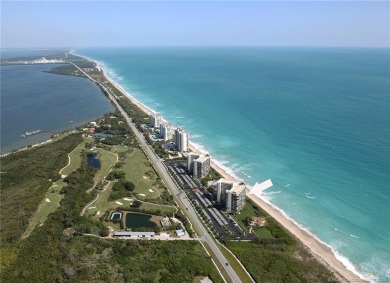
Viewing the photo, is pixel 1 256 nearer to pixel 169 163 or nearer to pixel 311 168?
pixel 169 163

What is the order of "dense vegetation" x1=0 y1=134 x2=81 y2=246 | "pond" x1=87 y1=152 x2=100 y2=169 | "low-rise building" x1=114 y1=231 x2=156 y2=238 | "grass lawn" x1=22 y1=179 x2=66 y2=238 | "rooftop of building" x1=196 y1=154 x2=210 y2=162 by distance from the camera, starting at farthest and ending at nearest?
"pond" x1=87 y1=152 x2=100 y2=169
"rooftop of building" x1=196 y1=154 x2=210 y2=162
"grass lawn" x1=22 y1=179 x2=66 y2=238
"dense vegetation" x1=0 y1=134 x2=81 y2=246
"low-rise building" x1=114 y1=231 x2=156 y2=238

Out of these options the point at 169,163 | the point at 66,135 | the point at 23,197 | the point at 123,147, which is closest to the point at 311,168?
the point at 169,163

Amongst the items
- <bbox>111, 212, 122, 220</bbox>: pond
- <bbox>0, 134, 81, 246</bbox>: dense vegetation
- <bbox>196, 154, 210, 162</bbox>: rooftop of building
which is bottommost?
<bbox>111, 212, 122, 220</bbox>: pond

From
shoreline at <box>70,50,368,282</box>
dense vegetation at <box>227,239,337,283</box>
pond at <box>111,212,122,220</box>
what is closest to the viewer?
dense vegetation at <box>227,239,337,283</box>

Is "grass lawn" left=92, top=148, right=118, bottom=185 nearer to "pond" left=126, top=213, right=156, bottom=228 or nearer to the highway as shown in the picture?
the highway

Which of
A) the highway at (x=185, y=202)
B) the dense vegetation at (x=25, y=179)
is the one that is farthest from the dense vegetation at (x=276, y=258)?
the dense vegetation at (x=25, y=179)

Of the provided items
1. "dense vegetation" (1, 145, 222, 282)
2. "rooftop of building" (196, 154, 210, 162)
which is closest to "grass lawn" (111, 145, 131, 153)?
"rooftop of building" (196, 154, 210, 162)
